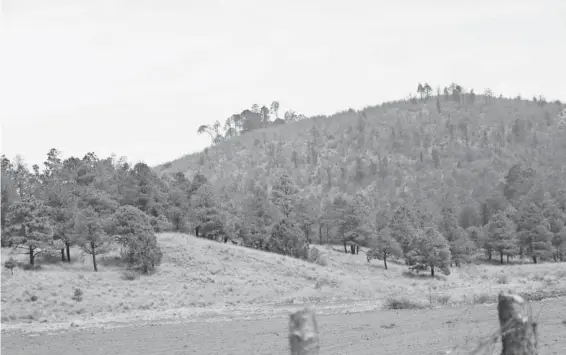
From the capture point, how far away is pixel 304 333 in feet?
16.7

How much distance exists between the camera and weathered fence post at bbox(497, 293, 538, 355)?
5.28 m

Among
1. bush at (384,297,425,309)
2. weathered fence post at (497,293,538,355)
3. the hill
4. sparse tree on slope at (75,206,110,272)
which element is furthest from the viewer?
the hill

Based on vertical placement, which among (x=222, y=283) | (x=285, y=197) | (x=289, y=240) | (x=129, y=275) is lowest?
(x=222, y=283)

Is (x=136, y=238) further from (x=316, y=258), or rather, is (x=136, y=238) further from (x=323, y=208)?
(x=323, y=208)

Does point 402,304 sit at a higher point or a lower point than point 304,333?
lower

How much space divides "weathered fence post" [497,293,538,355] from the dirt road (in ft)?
46.9

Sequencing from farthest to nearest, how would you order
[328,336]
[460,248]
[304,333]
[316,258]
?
1. [460,248]
2. [316,258]
3. [328,336]
4. [304,333]

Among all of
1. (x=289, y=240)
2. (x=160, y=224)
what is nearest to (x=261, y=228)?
(x=289, y=240)

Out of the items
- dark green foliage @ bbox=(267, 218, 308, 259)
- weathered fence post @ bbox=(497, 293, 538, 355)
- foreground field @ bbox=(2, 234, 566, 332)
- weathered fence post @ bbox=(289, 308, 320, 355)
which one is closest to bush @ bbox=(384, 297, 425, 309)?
foreground field @ bbox=(2, 234, 566, 332)

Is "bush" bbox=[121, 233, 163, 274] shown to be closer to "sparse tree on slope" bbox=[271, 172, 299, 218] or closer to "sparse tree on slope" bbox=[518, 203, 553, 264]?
"sparse tree on slope" bbox=[271, 172, 299, 218]

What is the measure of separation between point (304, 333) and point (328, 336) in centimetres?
2284

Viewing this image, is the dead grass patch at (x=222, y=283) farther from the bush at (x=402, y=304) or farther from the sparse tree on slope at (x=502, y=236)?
the sparse tree on slope at (x=502, y=236)

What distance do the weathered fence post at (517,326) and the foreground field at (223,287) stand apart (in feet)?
107

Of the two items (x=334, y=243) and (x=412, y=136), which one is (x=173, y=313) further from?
(x=412, y=136)
